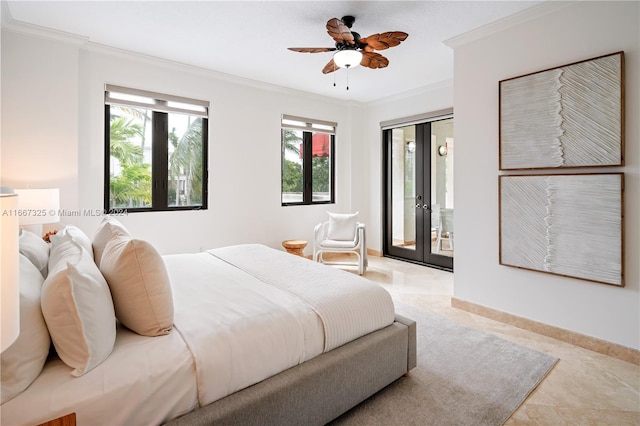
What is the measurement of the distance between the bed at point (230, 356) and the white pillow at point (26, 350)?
0.02m

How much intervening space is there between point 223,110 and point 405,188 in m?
3.01

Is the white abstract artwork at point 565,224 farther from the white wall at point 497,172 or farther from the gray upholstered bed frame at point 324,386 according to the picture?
the gray upholstered bed frame at point 324,386

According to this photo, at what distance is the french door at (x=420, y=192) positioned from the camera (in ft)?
16.0

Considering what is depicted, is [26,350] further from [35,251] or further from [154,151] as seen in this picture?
[154,151]

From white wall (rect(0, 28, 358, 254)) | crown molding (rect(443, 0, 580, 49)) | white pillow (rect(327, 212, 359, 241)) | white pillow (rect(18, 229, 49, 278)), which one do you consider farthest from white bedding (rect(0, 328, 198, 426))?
white pillow (rect(327, 212, 359, 241))

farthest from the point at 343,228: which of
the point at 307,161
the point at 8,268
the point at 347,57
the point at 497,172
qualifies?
the point at 8,268

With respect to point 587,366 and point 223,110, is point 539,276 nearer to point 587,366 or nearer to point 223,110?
point 587,366

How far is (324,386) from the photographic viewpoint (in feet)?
5.18

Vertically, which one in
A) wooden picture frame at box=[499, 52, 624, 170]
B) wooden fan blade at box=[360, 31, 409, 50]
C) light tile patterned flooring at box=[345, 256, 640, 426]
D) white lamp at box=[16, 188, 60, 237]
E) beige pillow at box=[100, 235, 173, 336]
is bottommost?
light tile patterned flooring at box=[345, 256, 640, 426]

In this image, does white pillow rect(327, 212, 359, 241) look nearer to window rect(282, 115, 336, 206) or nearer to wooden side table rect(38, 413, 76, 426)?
window rect(282, 115, 336, 206)

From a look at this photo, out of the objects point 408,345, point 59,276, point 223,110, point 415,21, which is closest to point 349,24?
point 415,21

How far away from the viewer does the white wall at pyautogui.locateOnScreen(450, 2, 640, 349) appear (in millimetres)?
2268

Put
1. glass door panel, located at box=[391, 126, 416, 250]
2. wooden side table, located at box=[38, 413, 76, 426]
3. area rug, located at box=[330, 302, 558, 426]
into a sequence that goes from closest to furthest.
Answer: wooden side table, located at box=[38, 413, 76, 426] → area rug, located at box=[330, 302, 558, 426] → glass door panel, located at box=[391, 126, 416, 250]

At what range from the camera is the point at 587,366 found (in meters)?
2.25
